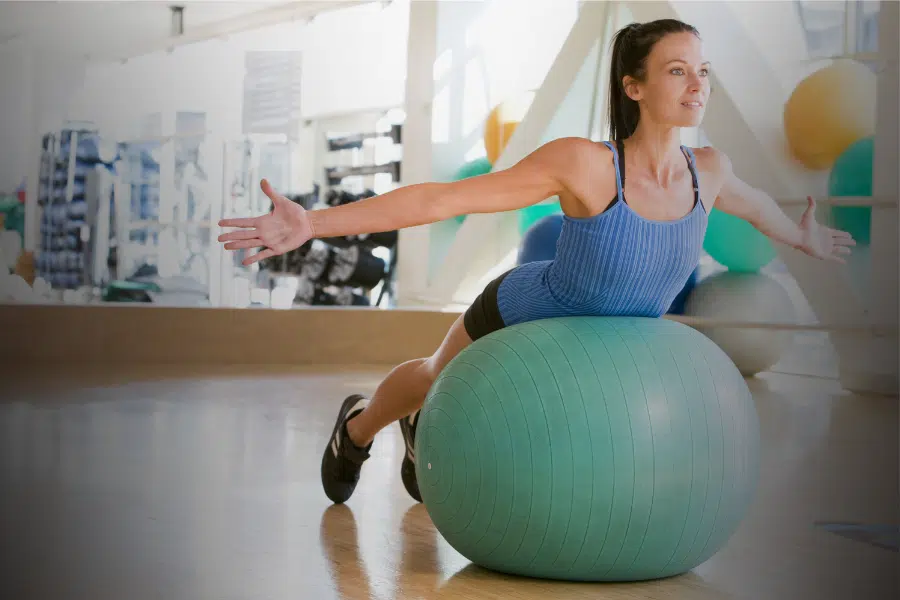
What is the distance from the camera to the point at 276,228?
5.00 feet

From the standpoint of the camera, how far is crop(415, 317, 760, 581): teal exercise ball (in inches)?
60.1

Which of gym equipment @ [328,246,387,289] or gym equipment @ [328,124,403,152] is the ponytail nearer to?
gym equipment @ [328,246,387,289]

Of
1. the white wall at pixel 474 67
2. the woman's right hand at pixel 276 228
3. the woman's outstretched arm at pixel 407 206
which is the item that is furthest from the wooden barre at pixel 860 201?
the woman's right hand at pixel 276 228

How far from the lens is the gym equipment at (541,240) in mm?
5117

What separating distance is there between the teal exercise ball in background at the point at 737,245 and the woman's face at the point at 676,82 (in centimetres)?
333

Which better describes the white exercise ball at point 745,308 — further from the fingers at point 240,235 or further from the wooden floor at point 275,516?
the fingers at point 240,235

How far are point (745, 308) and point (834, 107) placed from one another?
996 mm

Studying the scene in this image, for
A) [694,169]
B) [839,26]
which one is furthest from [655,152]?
[839,26]

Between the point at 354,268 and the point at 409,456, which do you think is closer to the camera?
the point at 409,456

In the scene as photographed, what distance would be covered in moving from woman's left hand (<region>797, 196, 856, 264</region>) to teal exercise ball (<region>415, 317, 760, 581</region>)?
0.46 metres

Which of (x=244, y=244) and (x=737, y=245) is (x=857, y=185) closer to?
(x=737, y=245)

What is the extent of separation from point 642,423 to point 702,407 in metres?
0.12

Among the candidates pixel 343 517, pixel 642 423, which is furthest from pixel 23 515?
pixel 642 423

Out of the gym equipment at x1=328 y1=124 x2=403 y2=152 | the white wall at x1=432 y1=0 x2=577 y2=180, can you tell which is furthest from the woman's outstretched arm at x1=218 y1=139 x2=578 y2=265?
the gym equipment at x1=328 y1=124 x2=403 y2=152
